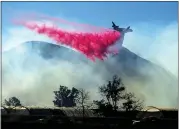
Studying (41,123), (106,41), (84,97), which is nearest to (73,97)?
(84,97)

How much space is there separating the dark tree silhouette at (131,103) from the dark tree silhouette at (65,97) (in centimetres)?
147

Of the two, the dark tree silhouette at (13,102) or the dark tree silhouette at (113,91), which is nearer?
the dark tree silhouette at (13,102)

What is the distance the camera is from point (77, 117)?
31.5 ft

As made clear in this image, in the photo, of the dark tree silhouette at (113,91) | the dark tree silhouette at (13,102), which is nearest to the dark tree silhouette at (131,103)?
the dark tree silhouette at (113,91)

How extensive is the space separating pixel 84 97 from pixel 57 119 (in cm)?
105

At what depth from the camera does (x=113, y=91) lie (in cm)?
998

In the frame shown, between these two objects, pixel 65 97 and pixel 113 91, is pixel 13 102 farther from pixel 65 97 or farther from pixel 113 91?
pixel 113 91

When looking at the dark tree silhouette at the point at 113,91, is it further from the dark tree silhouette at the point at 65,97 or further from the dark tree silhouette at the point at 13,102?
the dark tree silhouette at the point at 13,102

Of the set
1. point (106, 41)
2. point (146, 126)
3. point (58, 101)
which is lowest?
point (146, 126)

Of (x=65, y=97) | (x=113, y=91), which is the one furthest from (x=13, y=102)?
(x=113, y=91)

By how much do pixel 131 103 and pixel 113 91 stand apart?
0.68 m

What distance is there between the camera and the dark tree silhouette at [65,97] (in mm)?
9273

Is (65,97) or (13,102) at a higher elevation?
(65,97)

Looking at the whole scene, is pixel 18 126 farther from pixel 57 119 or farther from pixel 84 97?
pixel 84 97
